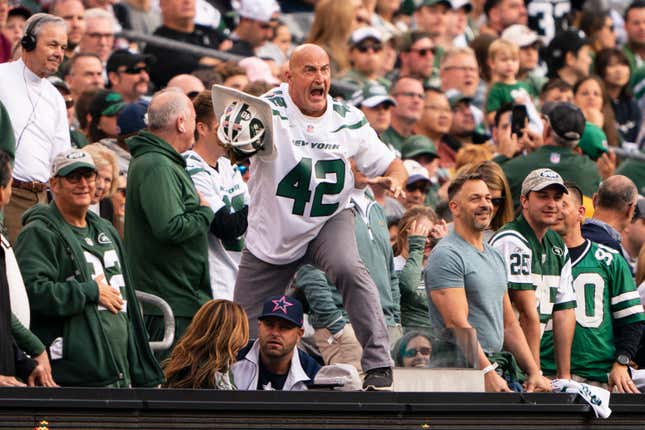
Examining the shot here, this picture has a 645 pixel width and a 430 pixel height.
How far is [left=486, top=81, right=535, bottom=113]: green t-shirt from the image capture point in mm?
16297

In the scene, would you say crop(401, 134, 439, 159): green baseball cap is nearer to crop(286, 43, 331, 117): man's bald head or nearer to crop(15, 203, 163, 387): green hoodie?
crop(286, 43, 331, 117): man's bald head

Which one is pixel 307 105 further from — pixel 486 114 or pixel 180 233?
pixel 486 114

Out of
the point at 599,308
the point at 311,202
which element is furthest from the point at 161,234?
the point at 599,308

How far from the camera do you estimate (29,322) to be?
841 centimetres

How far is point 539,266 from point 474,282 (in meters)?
0.71

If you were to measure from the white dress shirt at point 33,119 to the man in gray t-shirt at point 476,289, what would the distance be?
2552mm

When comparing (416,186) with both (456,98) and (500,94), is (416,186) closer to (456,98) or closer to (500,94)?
(456,98)

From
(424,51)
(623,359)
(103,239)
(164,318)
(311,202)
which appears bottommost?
(623,359)

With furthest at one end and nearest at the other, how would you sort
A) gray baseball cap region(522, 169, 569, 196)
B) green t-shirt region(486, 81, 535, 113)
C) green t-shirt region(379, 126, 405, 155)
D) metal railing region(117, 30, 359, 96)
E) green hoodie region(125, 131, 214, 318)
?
green t-shirt region(486, 81, 535, 113) → metal railing region(117, 30, 359, 96) → green t-shirt region(379, 126, 405, 155) → gray baseball cap region(522, 169, 569, 196) → green hoodie region(125, 131, 214, 318)

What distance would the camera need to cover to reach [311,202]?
30.9 feet

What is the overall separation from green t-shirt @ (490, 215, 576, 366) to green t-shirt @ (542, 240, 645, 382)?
26 centimetres

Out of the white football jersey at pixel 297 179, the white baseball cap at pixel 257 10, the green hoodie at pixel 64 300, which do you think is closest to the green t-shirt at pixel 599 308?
the white football jersey at pixel 297 179

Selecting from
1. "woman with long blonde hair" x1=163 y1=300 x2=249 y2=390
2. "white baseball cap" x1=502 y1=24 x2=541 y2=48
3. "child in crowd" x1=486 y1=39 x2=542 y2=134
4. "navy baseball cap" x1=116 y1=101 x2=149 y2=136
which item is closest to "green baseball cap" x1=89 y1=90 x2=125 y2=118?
"navy baseball cap" x1=116 y1=101 x2=149 y2=136

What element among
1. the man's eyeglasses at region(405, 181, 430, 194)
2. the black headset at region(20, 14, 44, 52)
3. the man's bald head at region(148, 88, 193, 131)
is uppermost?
the black headset at region(20, 14, 44, 52)
